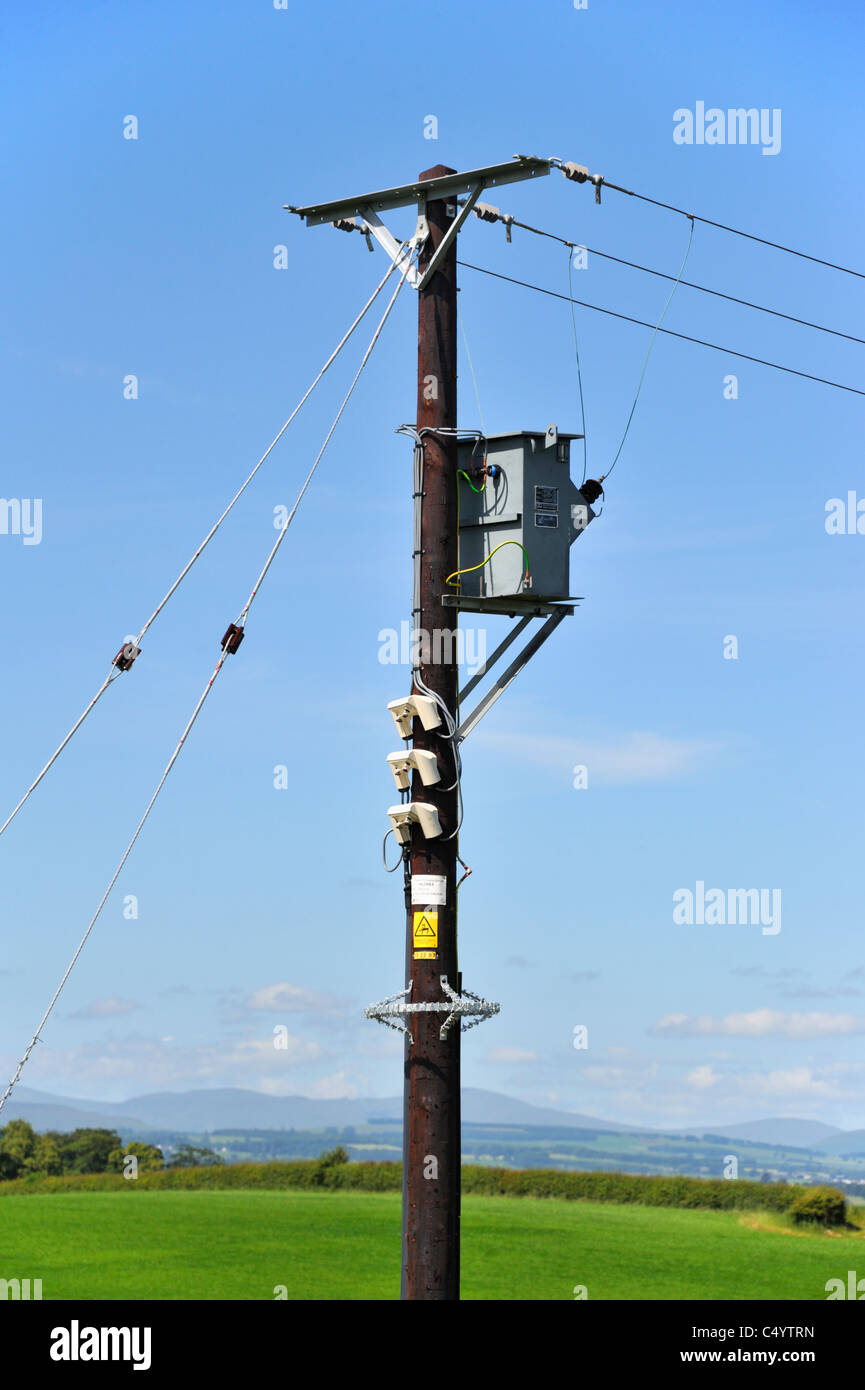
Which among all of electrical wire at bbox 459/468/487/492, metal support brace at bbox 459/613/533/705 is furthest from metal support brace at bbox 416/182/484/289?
metal support brace at bbox 459/613/533/705

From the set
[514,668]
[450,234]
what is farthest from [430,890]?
[450,234]

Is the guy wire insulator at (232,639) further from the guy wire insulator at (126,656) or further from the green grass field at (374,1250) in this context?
the green grass field at (374,1250)

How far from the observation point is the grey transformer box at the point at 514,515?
13969mm

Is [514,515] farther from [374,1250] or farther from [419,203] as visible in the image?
[374,1250]

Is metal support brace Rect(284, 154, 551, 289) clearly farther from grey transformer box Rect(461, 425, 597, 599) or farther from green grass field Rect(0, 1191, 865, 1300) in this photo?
green grass field Rect(0, 1191, 865, 1300)

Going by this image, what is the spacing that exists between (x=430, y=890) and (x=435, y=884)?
65mm

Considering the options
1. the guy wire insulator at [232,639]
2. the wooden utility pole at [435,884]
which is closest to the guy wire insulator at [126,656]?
the guy wire insulator at [232,639]

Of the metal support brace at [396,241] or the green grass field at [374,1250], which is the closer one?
the metal support brace at [396,241]

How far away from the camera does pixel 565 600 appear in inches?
559

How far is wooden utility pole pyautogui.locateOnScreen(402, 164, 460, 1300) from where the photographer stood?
42.8 ft

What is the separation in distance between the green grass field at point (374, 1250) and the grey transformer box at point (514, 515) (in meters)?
13.7
